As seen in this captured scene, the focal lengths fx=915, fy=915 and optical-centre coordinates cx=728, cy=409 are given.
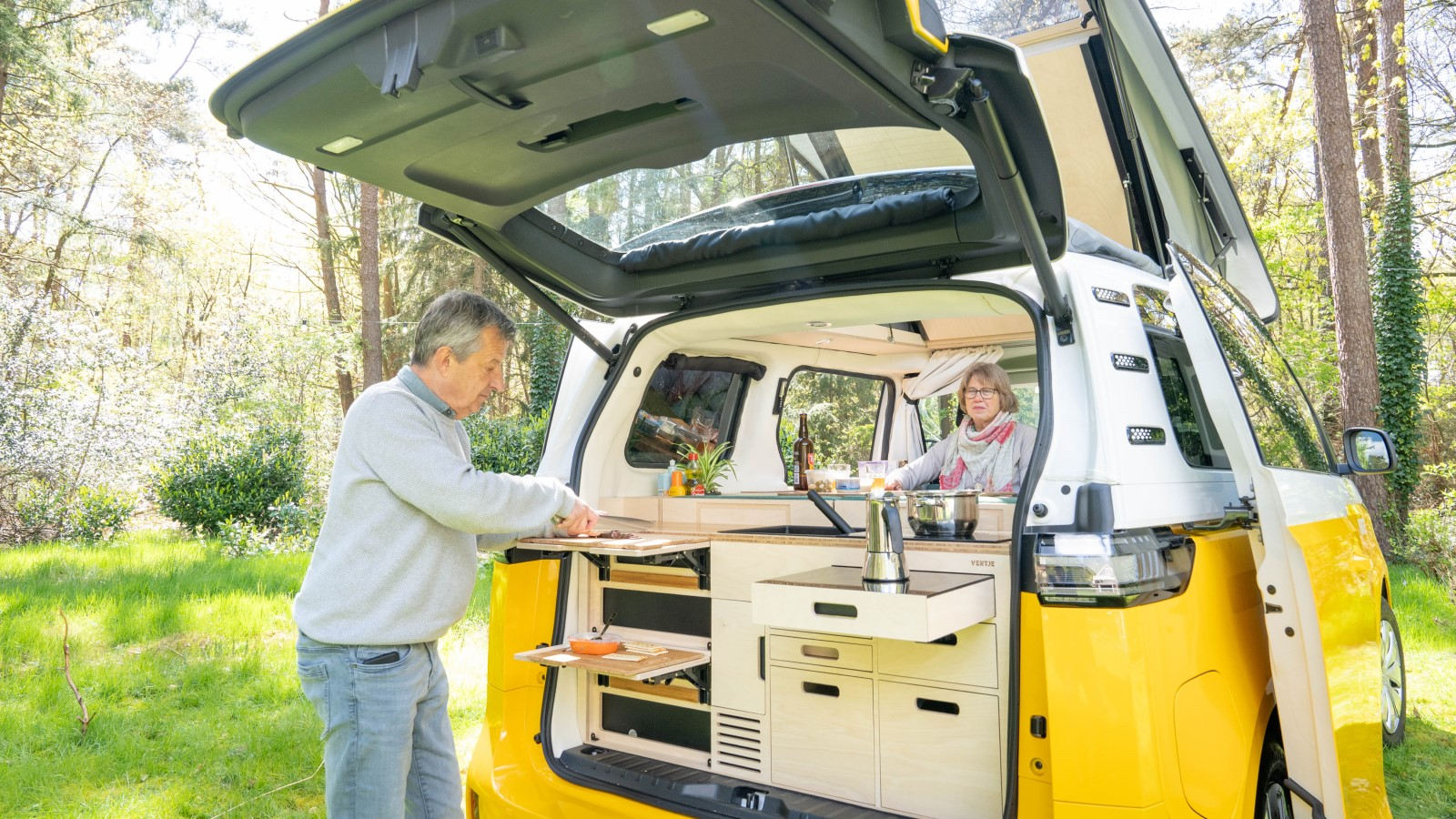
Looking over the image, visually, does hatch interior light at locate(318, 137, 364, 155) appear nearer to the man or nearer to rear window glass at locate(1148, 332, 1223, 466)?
the man

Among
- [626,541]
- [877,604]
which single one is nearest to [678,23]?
[877,604]

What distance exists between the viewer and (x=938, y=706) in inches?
95.0

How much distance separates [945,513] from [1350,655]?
1.28m

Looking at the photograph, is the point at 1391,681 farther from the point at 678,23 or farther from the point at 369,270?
the point at 369,270

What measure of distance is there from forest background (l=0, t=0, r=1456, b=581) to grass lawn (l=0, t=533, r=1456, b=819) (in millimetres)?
2741

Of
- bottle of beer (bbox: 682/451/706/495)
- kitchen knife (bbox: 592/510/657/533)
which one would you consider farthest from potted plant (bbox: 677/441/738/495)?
kitchen knife (bbox: 592/510/657/533)

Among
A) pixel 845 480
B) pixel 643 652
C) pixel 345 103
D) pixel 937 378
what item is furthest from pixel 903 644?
pixel 937 378

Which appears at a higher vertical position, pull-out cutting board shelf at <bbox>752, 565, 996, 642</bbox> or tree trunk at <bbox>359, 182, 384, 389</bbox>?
tree trunk at <bbox>359, 182, 384, 389</bbox>

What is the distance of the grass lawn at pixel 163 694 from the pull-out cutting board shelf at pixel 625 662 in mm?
1804

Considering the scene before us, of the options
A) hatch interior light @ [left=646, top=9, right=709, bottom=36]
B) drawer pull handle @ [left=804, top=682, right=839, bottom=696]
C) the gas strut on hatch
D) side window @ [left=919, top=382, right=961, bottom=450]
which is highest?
hatch interior light @ [left=646, top=9, right=709, bottom=36]

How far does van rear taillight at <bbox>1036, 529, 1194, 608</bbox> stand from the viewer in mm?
1971

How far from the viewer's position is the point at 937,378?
5.84m

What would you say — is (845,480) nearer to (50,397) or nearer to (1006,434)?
(1006,434)

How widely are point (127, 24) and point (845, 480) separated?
1888cm
